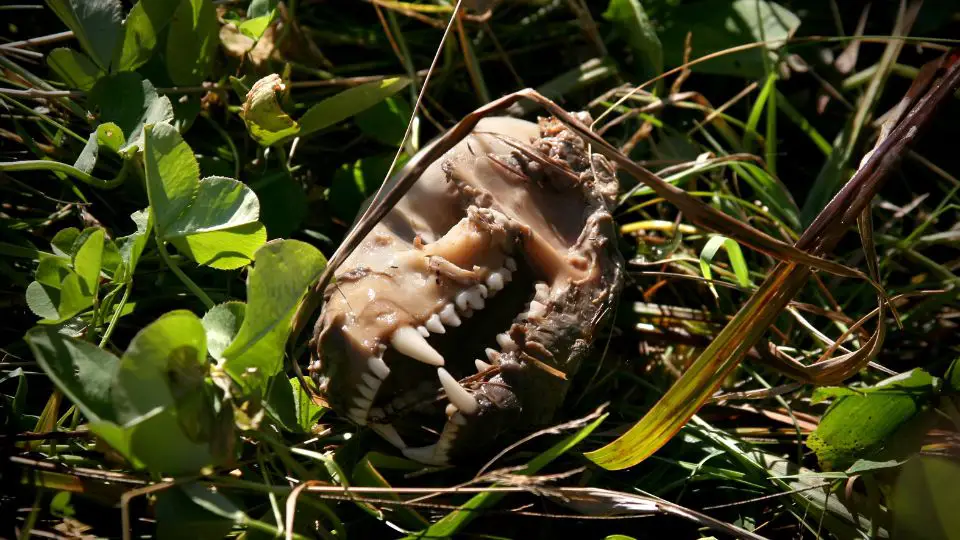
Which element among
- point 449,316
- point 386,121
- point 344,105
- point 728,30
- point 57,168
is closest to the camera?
point 449,316

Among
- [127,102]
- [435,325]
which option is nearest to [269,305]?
[435,325]

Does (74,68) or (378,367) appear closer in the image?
(378,367)

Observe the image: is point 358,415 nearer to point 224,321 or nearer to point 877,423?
point 224,321

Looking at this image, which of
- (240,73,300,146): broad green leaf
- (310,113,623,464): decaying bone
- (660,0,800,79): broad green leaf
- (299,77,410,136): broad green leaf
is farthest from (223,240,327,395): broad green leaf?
(660,0,800,79): broad green leaf

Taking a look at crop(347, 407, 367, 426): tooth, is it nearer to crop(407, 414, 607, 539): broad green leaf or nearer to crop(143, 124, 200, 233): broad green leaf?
crop(407, 414, 607, 539): broad green leaf

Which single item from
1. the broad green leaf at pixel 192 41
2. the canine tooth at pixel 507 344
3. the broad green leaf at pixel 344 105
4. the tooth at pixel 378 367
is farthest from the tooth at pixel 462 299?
the broad green leaf at pixel 192 41

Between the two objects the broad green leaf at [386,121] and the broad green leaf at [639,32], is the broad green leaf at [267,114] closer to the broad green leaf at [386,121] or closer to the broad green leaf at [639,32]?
the broad green leaf at [386,121]
